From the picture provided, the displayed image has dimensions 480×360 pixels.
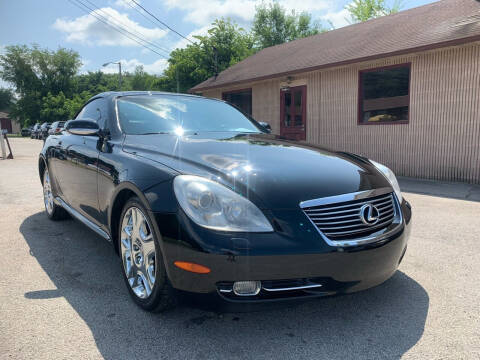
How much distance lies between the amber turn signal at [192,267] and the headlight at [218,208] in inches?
8.3

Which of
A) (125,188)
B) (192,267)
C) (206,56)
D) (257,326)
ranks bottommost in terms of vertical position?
(257,326)

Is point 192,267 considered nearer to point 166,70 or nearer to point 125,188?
point 125,188

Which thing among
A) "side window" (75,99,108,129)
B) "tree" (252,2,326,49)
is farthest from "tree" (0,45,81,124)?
"side window" (75,99,108,129)

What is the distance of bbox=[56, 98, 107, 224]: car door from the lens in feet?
10.3

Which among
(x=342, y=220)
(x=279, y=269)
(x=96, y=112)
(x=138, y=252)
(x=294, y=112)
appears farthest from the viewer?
(x=294, y=112)

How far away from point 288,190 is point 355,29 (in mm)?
13308

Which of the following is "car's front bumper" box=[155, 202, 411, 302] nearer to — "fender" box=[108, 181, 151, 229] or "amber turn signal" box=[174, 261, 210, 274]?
"amber turn signal" box=[174, 261, 210, 274]

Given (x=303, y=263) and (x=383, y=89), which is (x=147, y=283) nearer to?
(x=303, y=263)

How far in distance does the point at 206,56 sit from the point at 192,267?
93.4ft

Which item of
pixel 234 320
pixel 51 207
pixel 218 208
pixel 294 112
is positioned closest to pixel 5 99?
pixel 294 112

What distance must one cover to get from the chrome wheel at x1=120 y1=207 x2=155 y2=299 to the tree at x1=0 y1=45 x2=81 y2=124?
186 feet

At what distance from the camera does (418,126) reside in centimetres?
913

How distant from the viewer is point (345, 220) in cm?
208

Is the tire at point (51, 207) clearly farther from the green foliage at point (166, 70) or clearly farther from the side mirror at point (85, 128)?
the green foliage at point (166, 70)
